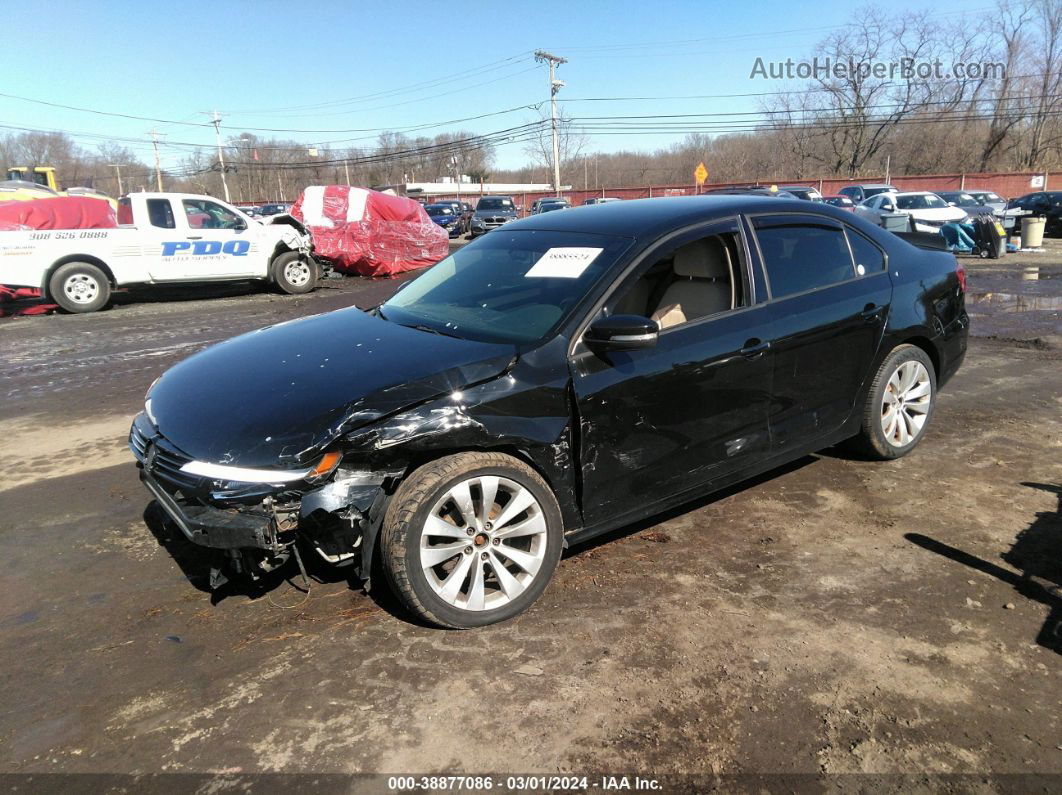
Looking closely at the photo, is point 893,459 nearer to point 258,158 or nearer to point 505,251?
point 505,251

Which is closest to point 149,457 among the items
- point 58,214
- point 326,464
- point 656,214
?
point 326,464

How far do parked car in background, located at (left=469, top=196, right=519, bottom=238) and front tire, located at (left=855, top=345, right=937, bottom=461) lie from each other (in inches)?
1023

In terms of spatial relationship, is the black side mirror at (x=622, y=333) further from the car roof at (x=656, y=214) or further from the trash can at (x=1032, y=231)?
the trash can at (x=1032, y=231)

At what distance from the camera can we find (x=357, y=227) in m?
17.4

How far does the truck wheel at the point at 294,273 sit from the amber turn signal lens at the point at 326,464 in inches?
507

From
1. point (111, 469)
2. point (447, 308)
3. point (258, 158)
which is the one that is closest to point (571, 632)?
point (447, 308)

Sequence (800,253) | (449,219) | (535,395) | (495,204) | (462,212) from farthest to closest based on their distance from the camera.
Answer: (462,212) → (449,219) → (495,204) → (800,253) → (535,395)

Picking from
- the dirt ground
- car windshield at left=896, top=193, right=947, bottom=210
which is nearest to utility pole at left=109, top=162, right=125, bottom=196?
car windshield at left=896, top=193, right=947, bottom=210

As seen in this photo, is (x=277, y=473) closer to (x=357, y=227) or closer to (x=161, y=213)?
(x=161, y=213)

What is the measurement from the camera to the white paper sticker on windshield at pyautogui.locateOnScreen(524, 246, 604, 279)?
351 cm

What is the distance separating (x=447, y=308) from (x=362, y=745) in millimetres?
2211

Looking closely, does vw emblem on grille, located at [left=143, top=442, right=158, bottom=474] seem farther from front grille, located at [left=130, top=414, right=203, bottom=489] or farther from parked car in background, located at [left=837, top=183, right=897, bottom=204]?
parked car in background, located at [left=837, top=183, right=897, bottom=204]

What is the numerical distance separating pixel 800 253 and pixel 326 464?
289cm

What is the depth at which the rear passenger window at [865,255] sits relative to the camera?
4309 mm
